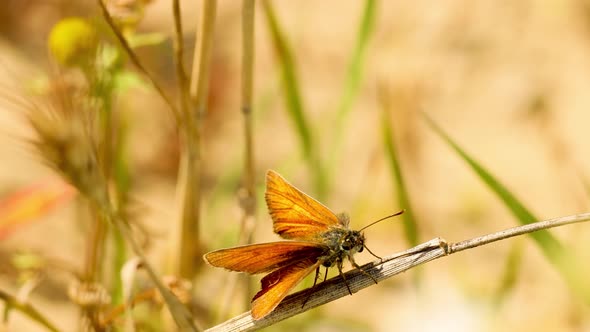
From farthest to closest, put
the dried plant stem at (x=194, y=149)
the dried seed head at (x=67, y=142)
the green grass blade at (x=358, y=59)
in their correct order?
the green grass blade at (x=358, y=59) < the dried plant stem at (x=194, y=149) < the dried seed head at (x=67, y=142)

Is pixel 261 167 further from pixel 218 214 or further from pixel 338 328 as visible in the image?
pixel 338 328

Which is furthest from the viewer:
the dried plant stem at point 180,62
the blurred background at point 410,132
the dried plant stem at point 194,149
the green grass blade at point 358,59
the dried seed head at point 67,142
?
the blurred background at point 410,132

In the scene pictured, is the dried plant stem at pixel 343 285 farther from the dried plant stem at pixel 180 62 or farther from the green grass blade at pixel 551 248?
the dried plant stem at pixel 180 62

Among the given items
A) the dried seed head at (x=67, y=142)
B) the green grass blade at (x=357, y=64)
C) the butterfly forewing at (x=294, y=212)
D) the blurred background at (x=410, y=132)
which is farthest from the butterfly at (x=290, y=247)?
the blurred background at (x=410, y=132)

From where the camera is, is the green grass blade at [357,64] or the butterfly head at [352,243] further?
the green grass blade at [357,64]

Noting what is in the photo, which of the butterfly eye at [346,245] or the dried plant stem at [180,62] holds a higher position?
the dried plant stem at [180,62]

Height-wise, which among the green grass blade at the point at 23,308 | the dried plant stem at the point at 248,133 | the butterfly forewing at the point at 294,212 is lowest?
the butterfly forewing at the point at 294,212

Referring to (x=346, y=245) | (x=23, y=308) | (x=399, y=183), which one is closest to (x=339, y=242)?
(x=346, y=245)

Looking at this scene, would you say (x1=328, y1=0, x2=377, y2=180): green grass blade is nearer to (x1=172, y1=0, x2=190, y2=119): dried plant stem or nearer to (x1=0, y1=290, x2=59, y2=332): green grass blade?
(x1=172, y1=0, x2=190, y2=119): dried plant stem

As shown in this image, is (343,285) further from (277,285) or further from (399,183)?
(399,183)
